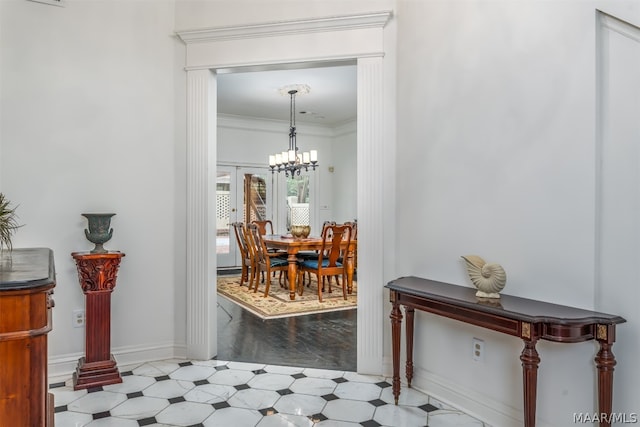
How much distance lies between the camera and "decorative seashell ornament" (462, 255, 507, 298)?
2.13 meters

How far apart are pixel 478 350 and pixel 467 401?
337mm

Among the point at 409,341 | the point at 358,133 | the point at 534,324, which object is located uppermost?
the point at 358,133

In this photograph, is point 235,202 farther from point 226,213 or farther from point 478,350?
point 478,350

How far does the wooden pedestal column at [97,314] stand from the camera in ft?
9.55

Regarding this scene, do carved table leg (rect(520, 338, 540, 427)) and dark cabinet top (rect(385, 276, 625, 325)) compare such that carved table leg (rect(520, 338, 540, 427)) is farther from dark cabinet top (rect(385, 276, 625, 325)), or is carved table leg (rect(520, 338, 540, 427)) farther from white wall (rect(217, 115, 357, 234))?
white wall (rect(217, 115, 357, 234))

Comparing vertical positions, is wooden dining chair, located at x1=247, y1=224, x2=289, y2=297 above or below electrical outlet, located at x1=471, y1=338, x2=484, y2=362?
above

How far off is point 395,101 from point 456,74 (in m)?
0.59

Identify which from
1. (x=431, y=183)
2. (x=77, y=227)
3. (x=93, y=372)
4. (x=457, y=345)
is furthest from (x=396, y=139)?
(x=93, y=372)

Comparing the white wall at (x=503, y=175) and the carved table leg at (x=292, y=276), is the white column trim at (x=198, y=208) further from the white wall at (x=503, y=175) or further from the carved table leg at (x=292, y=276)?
the carved table leg at (x=292, y=276)

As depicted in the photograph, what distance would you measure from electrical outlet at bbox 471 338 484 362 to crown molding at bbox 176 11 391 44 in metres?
2.33

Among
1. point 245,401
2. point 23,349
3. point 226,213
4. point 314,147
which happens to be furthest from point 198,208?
point 314,147

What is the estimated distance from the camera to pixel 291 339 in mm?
3938

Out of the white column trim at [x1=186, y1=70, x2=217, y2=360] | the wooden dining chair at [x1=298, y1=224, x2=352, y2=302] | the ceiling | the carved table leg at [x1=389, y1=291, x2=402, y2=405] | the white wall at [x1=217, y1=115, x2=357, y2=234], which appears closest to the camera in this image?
the carved table leg at [x1=389, y1=291, x2=402, y2=405]

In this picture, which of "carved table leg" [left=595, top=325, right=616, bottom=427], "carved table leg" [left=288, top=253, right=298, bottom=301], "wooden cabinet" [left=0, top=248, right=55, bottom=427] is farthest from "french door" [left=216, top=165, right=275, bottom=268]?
"carved table leg" [left=595, top=325, right=616, bottom=427]
